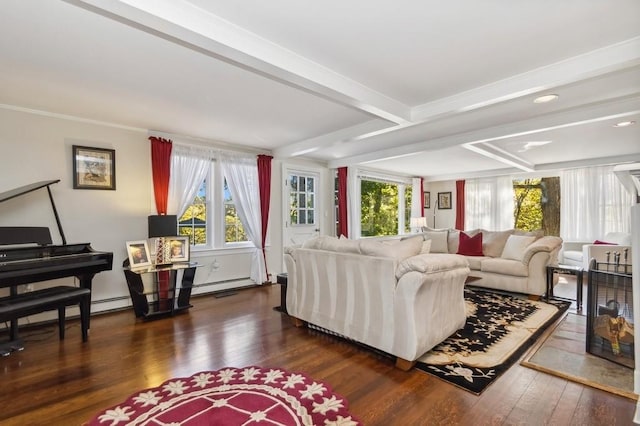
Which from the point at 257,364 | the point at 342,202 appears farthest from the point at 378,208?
the point at 257,364

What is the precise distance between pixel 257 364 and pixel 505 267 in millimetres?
3766

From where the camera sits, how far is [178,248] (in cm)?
397

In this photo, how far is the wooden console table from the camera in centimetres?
353

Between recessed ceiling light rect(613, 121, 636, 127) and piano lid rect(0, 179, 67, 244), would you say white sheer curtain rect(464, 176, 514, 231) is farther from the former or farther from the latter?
piano lid rect(0, 179, 67, 244)

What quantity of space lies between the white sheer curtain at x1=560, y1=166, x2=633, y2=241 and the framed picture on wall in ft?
8.28

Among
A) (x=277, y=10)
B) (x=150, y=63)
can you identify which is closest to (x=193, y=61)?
(x=150, y=63)

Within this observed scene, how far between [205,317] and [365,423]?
2447 millimetres

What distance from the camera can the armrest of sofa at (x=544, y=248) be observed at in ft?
13.7

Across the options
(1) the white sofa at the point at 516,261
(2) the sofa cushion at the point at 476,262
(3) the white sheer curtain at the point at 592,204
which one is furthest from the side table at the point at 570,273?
(3) the white sheer curtain at the point at 592,204

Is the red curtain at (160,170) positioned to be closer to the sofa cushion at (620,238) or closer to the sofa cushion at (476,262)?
the sofa cushion at (476,262)

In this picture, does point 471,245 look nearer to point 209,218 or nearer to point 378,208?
point 378,208

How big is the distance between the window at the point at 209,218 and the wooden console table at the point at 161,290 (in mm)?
788

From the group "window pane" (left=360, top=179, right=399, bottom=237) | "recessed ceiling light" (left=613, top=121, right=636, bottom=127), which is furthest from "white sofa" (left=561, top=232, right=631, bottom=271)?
"window pane" (left=360, top=179, right=399, bottom=237)

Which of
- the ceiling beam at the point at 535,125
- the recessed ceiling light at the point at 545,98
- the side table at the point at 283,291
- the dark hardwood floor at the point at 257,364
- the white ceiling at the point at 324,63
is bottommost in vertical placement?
the dark hardwood floor at the point at 257,364
